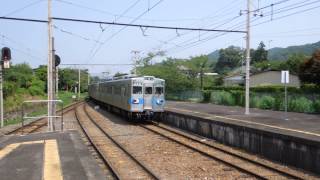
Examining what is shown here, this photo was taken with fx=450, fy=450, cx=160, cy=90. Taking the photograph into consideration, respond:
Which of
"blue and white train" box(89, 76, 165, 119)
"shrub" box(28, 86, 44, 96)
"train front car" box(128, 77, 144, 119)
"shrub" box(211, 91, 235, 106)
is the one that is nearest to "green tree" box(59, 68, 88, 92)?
"shrub" box(28, 86, 44, 96)

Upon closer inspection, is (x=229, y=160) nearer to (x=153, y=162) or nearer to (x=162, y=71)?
(x=153, y=162)

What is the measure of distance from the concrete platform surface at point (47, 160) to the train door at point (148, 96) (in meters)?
11.8

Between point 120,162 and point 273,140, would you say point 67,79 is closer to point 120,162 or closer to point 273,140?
point 120,162

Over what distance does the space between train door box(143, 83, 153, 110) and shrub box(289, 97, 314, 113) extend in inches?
398

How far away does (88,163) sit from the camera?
10.9 meters

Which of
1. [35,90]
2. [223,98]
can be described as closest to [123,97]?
[223,98]

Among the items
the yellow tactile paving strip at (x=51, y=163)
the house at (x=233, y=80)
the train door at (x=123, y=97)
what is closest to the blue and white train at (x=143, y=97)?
the train door at (x=123, y=97)

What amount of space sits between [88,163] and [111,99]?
2564 cm

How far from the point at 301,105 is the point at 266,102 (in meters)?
4.46

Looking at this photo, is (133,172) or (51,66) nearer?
(133,172)

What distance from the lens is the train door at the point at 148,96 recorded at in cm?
2734

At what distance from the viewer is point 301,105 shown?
29766 millimetres

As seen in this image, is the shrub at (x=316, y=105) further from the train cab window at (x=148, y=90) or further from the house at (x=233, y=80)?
the house at (x=233, y=80)

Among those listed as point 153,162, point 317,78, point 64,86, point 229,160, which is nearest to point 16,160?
point 153,162
